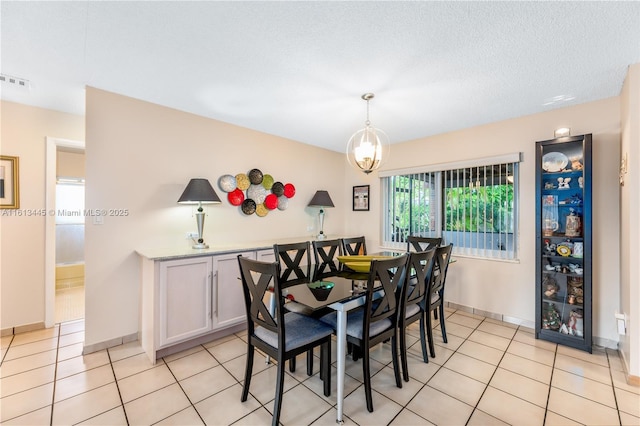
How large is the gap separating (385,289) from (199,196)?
2050 mm

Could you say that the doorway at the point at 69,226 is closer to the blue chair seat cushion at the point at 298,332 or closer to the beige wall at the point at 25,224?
the beige wall at the point at 25,224

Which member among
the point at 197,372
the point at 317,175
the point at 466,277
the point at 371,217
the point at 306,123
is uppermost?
the point at 306,123

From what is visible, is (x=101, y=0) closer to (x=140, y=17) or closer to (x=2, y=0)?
(x=140, y=17)

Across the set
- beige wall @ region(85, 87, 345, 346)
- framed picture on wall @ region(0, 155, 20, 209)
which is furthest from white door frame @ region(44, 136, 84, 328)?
beige wall @ region(85, 87, 345, 346)

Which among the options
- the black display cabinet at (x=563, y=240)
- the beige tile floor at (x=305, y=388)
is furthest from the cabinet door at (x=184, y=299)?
the black display cabinet at (x=563, y=240)

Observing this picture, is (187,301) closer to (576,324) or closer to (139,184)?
(139,184)

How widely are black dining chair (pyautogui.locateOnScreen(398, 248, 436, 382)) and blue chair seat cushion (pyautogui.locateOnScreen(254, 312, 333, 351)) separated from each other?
59 centimetres

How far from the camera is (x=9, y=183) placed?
2777mm

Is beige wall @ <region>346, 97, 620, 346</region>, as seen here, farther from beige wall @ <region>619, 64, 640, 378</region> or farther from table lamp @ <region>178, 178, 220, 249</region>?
table lamp @ <region>178, 178, 220, 249</region>

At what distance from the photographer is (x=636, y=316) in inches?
81.6

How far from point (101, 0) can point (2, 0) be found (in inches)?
21.5

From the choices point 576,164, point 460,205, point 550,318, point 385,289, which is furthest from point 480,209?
point 385,289

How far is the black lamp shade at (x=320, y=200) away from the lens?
422 cm

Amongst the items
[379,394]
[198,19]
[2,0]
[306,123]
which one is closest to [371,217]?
[306,123]
